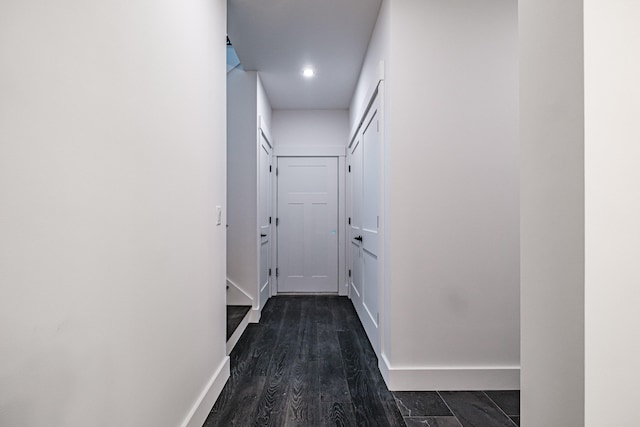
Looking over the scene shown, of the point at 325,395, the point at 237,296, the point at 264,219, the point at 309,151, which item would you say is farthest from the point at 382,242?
the point at 309,151

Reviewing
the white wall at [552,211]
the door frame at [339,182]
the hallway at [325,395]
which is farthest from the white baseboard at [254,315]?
the white wall at [552,211]

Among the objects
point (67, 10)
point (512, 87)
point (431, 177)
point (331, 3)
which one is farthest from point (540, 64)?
point (331, 3)

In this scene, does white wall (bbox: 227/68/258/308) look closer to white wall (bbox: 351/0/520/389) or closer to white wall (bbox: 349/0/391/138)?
white wall (bbox: 349/0/391/138)

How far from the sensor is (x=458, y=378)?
2242 millimetres

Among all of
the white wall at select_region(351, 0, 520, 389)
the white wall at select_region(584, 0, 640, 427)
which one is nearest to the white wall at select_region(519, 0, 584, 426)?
the white wall at select_region(584, 0, 640, 427)

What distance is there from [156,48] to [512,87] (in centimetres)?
198

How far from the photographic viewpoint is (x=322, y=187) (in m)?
5.07

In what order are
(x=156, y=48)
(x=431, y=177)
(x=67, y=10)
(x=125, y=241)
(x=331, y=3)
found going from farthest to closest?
1. (x=331, y=3)
2. (x=431, y=177)
3. (x=156, y=48)
4. (x=125, y=241)
5. (x=67, y=10)

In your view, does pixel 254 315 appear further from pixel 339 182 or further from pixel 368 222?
pixel 339 182

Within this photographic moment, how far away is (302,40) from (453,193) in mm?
1836

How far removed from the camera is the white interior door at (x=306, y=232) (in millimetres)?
5051

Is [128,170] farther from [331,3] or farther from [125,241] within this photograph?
[331,3]

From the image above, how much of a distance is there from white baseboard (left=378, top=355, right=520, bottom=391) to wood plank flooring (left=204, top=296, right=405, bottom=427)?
172mm

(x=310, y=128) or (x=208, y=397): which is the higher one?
(x=310, y=128)
